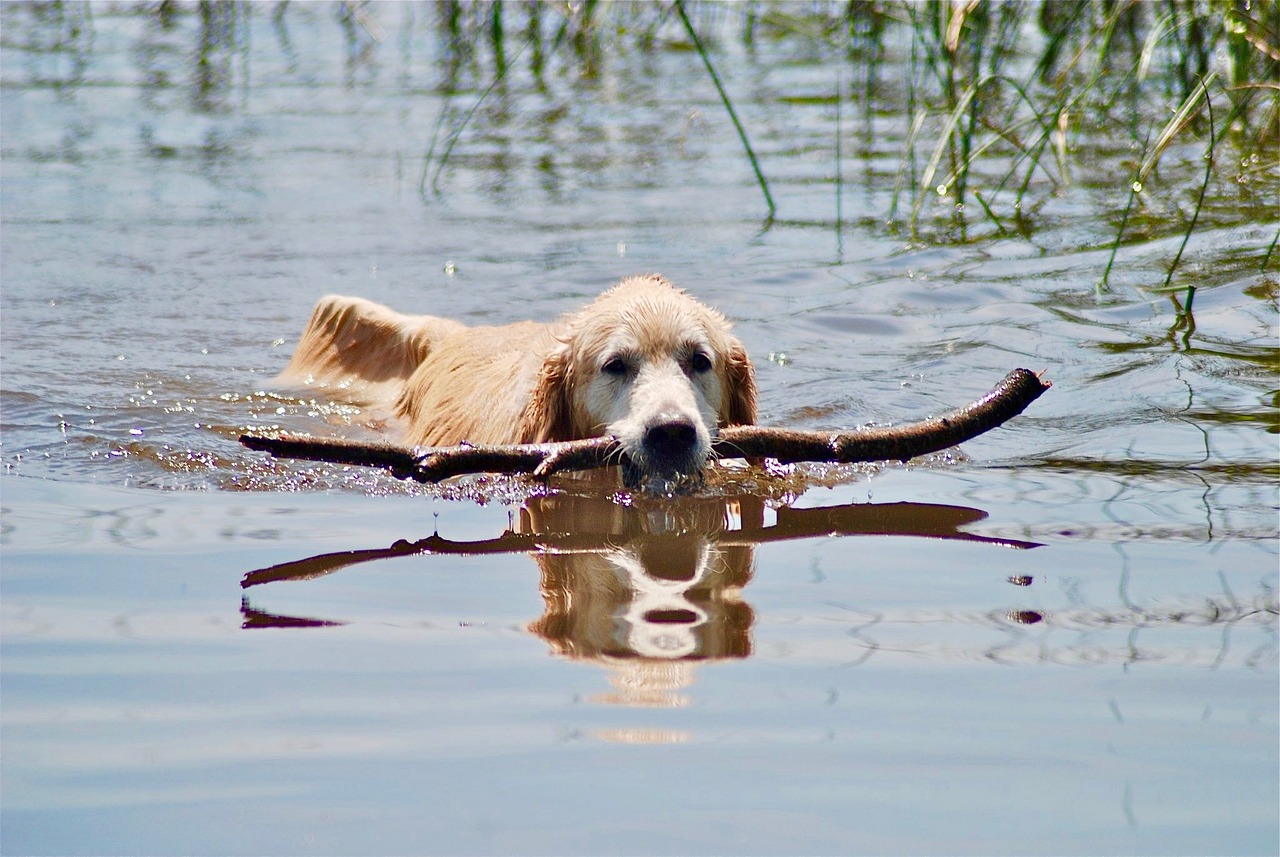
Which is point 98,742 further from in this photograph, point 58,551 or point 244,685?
point 58,551

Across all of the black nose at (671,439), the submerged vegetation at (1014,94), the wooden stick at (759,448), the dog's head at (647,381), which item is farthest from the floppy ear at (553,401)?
the submerged vegetation at (1014,94)

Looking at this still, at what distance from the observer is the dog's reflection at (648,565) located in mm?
3482

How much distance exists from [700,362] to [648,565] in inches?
48.9

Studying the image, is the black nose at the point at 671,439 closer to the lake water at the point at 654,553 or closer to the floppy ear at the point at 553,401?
the lake water at the point at 654,553

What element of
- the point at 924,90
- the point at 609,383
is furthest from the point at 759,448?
the point at 924,90

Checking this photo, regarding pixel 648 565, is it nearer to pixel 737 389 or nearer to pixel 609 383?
pixel 609 383

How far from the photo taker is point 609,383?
5.25 meters

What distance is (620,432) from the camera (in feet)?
16.3

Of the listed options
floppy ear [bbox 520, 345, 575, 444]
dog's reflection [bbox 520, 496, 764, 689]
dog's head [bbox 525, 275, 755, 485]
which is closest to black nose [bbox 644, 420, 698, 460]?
dog's head [bbox 525, 275, 755, 485]

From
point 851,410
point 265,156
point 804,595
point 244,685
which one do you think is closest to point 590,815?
point 244,685

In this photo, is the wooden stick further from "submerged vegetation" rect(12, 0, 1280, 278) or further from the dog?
"submerged vegetation" rect(12, 0, 1280, 278)

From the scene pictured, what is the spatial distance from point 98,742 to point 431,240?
6.86 m

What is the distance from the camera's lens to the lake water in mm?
2744

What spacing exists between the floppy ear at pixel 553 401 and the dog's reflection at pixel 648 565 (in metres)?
0.32
